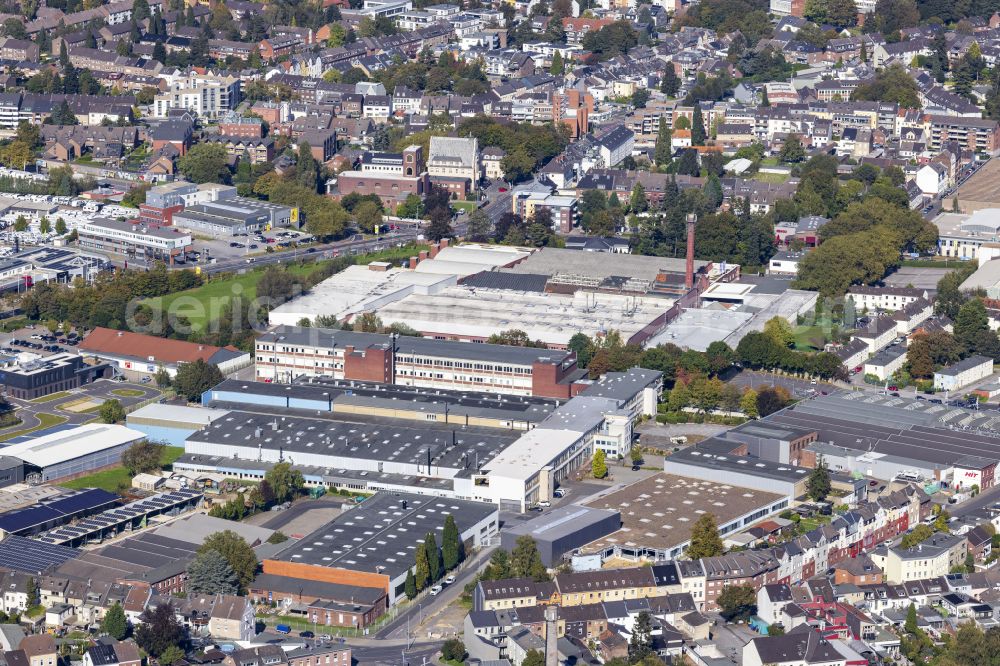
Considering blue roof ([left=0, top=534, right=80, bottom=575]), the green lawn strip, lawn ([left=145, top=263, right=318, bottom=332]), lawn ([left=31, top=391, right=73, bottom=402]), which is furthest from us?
lawn ([left=145, top=263, right=318, bottom=332])

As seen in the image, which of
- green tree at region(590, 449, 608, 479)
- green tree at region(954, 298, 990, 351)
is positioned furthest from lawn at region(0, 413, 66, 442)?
green tree at region(954, 298, 990, 351)

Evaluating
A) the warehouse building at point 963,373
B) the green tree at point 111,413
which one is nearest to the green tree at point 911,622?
the warehouse building at point 963,373

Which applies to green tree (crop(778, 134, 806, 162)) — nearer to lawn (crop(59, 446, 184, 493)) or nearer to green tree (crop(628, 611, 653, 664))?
lawn (crop(59, 446, 184, 493))

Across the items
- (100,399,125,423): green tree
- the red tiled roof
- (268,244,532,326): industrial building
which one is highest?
(268,244,532,326): industrial building

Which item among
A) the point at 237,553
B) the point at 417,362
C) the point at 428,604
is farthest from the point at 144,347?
the point at 428,604

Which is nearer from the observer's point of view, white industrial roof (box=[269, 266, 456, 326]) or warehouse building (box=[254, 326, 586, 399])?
warehouse building (box=[254, 326, 586, 399])

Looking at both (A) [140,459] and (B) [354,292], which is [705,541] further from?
(B) [354,292]

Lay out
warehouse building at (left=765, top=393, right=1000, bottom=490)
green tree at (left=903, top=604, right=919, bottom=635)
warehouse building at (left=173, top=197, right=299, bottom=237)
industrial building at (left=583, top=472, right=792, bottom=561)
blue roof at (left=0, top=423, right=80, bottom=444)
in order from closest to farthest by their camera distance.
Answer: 1. green tree at (left=903, top=604, right=919, bottom=635)
2. industrial building at (left=583, top=472, right=792, bottom=561)
3. warehouse building at (left=765, top=393, right=1000, bottom=490)
4. blue roof at (left=0, top=423, right=80, bottom=444)
5. warehouse building at (left=173, top=197, right=299, bottom=237)
